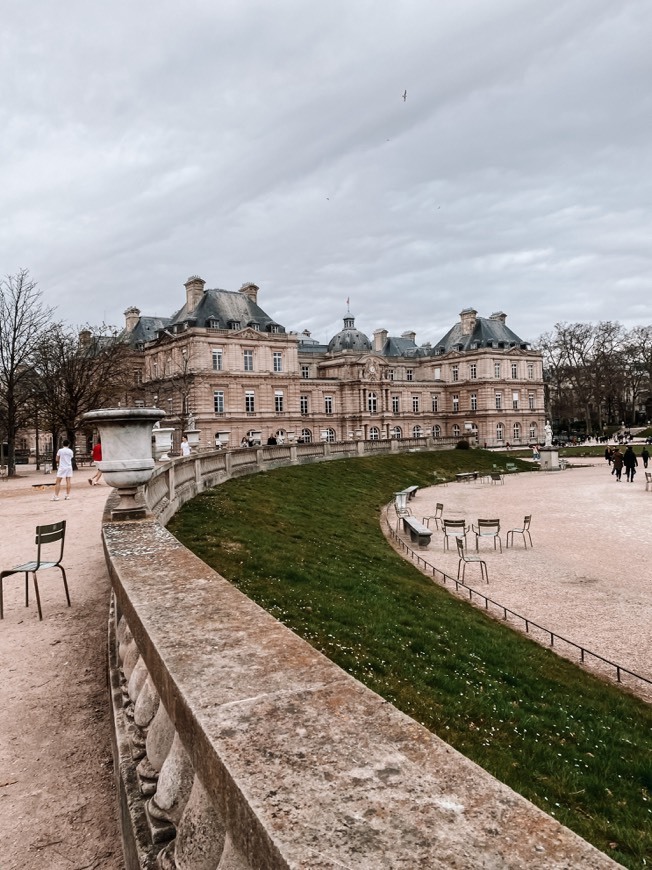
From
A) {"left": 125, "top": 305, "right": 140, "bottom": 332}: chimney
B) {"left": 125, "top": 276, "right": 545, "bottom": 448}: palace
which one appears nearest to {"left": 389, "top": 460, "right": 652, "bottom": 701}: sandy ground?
{"left": 125, "top": 276, "right": 545, "bottom": 448}: palace

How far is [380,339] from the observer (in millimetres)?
78500

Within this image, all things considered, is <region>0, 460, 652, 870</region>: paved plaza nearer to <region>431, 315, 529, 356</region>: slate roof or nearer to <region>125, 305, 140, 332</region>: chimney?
<region>125, 305, 140, 332</region>: chimney

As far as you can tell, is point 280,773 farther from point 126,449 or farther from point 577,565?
point 577,565

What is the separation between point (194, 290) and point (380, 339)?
101ft

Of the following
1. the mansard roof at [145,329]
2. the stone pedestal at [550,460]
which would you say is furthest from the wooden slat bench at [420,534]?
the mansard roof at [145,329]

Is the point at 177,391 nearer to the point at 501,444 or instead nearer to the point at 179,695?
the point at 501,444

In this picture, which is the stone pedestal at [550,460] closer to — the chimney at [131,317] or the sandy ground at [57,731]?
the sandy ground at [57,731]

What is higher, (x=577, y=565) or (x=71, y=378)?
(x=71, y=378)

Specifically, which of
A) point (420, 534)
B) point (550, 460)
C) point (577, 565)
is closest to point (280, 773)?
point (577, 565)

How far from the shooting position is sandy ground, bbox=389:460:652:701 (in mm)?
9914

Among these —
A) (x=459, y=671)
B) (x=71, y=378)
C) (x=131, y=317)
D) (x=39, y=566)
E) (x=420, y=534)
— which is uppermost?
(x=131, y=317)

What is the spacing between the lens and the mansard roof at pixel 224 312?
2099 inches

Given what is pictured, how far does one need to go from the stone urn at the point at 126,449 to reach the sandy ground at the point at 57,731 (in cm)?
149

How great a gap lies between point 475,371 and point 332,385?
1994 cm
